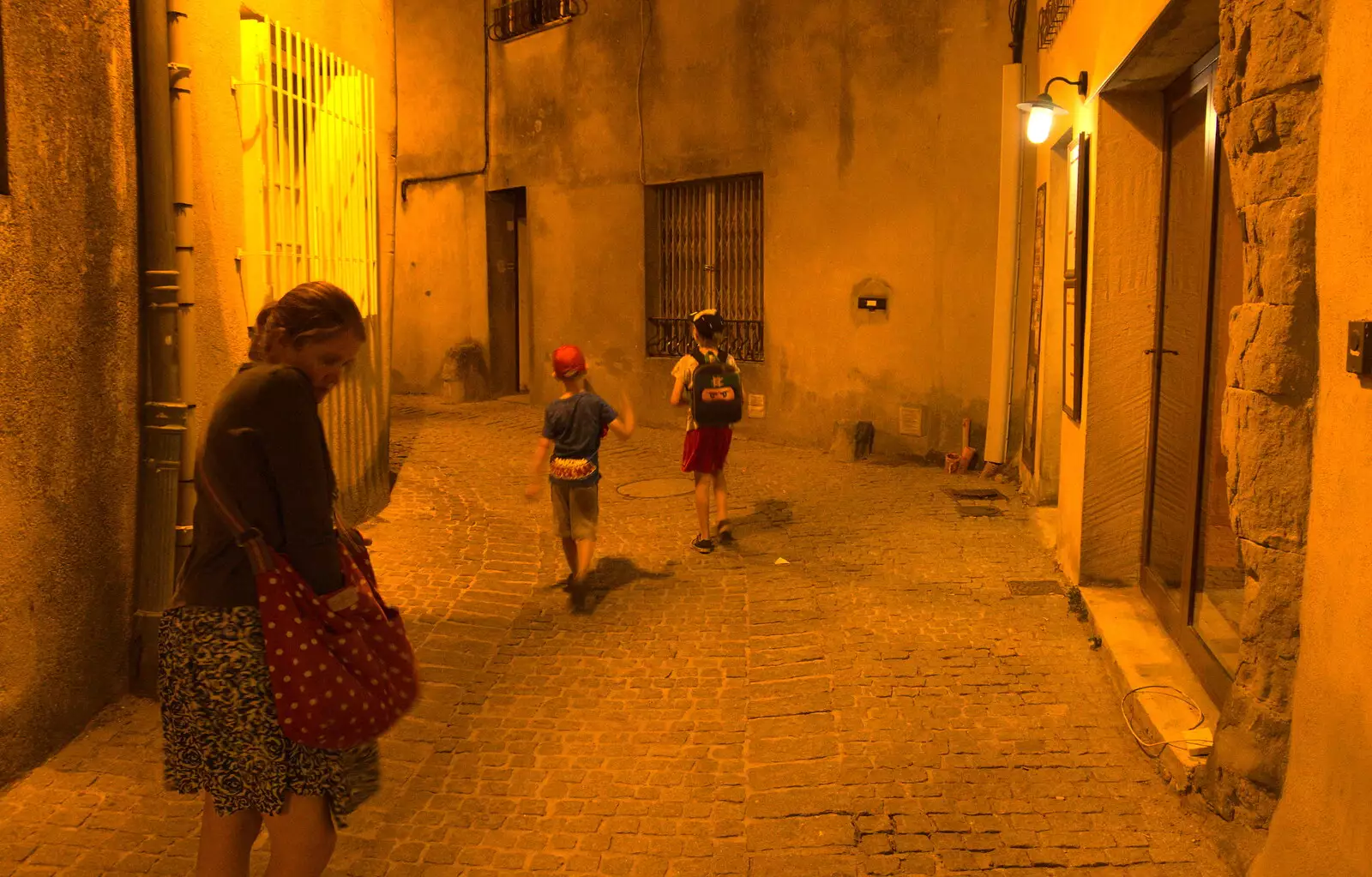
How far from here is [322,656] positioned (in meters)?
2.66

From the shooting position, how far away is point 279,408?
8.62ft

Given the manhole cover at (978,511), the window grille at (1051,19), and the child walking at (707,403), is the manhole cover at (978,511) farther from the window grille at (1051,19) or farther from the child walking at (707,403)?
the window grille at (1051,19)

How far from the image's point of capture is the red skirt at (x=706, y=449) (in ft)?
23.7

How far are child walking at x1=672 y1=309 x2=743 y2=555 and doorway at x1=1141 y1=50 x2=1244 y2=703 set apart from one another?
8.58ft

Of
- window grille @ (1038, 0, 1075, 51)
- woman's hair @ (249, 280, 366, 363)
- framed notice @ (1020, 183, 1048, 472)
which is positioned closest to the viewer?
woman's hair @ (249, 280, 366, 363)

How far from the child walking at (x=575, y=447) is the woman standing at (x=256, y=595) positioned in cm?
320

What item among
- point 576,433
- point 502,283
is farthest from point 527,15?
point 576,433

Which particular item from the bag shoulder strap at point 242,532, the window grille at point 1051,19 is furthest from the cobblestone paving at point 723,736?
the window grille at point 1051,19

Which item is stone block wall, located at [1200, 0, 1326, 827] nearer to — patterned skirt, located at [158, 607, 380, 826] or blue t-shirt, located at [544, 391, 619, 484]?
patterned skirt, located at [158, 607, 380, 826]

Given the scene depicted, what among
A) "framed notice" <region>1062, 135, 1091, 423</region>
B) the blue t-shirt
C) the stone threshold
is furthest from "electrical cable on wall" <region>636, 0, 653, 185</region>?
the stone threshold

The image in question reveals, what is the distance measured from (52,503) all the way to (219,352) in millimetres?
1276

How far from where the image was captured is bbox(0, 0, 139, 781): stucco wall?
3836 millimetres

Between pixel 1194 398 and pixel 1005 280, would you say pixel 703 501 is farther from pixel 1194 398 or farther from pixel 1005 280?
pixel 1005 280

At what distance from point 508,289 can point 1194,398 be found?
10675 millimetres
